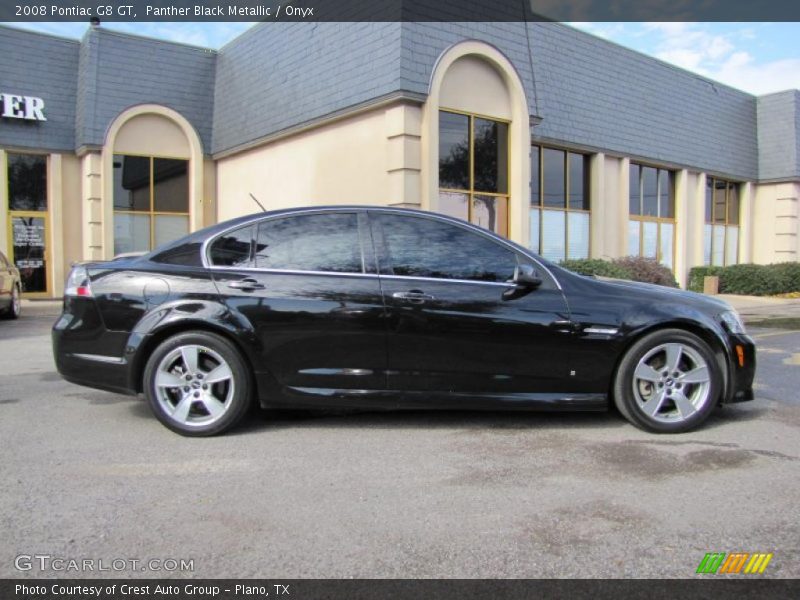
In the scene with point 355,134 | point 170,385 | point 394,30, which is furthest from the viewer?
point 355,134

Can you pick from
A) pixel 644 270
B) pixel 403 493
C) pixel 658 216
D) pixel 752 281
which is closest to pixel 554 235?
pixel 644 270

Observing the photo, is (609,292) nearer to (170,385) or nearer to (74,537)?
(170,385)

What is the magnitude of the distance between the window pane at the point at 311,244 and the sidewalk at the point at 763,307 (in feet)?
32.5

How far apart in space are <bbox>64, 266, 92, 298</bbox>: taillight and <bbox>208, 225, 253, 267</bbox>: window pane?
903mm

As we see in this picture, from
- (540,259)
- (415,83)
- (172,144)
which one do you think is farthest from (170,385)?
(172,144)

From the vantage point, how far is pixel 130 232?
1769 centimetres

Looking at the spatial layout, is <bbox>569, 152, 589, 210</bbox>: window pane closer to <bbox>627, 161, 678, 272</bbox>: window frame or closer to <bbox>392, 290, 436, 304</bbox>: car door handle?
<bbox>627, 161, 678, 272</bbox>: window frame

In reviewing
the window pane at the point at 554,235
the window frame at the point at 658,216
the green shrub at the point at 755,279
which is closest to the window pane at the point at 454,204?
the window pane at the point at 554,235

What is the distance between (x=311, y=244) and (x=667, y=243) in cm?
1832

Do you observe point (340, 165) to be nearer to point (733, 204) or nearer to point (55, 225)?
point (55, 225)

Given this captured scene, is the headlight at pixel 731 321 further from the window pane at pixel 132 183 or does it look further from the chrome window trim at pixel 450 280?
the window pane at pixel 132 183

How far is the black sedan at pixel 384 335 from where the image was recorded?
456cm

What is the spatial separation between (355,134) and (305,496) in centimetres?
1068

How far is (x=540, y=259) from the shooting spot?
4812 mm
